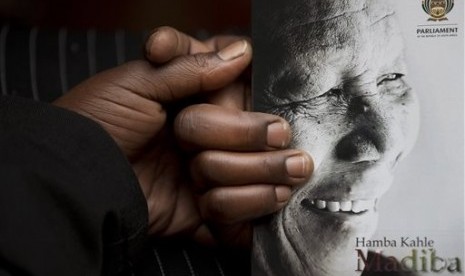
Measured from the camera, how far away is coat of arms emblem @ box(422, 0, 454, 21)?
629 millimetres

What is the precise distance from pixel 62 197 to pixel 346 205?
9.4 inches

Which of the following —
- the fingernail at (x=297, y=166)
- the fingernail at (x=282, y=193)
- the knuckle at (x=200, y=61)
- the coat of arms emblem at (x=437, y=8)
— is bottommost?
the fingernail at (x=282, y=193)

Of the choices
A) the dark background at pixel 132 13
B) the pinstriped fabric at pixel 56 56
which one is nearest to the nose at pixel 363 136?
the pinstriped fabric at pixel 56 56

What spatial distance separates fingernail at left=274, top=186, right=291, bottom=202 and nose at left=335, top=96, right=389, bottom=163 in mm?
52

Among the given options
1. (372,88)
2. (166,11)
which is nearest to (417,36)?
(372,88)

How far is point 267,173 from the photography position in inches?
24.8

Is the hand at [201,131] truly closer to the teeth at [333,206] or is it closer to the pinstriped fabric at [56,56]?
the teeth at [333,206]

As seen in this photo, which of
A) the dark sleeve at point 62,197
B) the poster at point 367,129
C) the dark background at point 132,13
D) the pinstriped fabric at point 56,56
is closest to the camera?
the dark sleeve at point 62,197

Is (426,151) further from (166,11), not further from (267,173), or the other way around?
(166,11)

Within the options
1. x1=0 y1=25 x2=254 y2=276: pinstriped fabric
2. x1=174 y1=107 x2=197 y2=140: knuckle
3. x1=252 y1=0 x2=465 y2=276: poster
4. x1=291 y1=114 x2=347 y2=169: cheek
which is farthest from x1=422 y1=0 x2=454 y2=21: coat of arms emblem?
x1=0 y1=25 x2=254 y2=276: pinstriped fabric

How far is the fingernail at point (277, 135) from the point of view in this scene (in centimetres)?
63

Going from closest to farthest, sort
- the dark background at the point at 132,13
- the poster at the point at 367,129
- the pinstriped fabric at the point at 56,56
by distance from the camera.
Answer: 1. the poster at the point at 367,129
2. the pinstriped fabric at the point at 56,56
3. the dark background at the point at 132,13

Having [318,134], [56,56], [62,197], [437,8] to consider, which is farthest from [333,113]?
[56,56]

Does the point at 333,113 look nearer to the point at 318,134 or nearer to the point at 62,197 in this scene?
the point at 318,134
